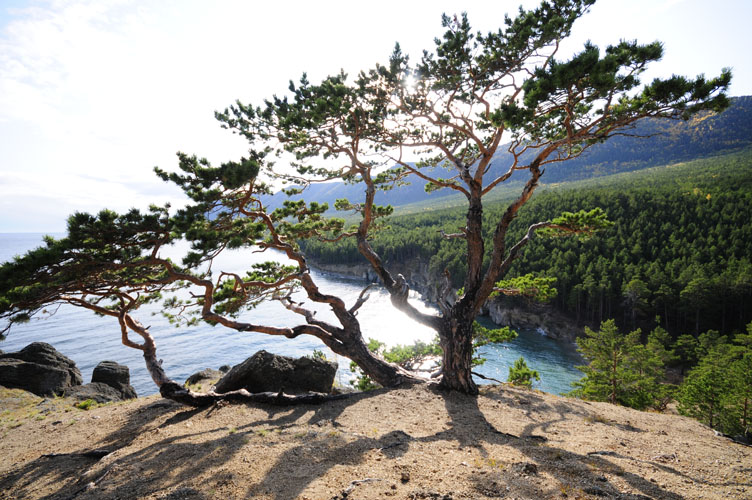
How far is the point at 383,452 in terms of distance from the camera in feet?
18.1

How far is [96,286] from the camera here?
22.6ft

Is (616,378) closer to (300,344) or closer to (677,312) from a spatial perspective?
(300,344)

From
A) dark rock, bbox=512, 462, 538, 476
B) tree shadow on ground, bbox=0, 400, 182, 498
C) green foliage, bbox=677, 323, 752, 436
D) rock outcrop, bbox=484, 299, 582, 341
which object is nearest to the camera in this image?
dark rock, bbox=512, 462, 538, 476

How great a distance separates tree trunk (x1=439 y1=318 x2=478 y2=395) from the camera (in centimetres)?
916

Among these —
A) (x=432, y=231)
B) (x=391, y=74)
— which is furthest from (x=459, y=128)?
(x=432, y=231)

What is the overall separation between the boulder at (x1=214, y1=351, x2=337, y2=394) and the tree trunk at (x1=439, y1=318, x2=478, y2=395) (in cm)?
408

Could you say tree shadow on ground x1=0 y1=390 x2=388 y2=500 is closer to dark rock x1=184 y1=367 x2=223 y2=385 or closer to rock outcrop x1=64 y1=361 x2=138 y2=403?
dark rock x1=184 y1=367 x2=223 y2=385

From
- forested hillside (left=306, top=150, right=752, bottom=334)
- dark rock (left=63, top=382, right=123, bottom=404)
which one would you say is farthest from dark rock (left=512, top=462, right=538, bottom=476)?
forested hillside (left=306, top=150, right=752, bottom=334)

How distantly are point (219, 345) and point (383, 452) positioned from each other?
30.4 meters

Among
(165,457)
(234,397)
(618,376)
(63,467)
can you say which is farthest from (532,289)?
(618,376)

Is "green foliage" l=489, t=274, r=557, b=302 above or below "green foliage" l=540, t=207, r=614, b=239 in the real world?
below

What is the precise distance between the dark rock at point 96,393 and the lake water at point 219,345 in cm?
793

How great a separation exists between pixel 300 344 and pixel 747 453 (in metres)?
31.8

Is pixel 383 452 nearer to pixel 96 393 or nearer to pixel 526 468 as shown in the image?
pixel 526 468
